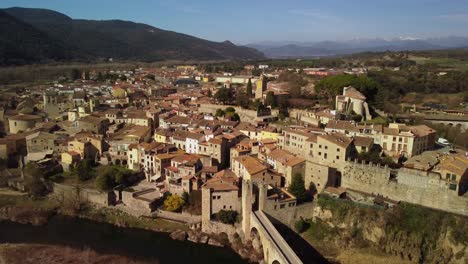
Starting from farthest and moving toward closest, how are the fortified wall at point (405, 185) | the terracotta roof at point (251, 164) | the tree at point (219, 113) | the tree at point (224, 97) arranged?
the tree at point (224, 97), the tree at point (219, 113), the terracotta roof at point (251, 164), the fortified wall at point (405, 185)

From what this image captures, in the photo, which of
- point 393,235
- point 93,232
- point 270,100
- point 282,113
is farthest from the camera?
point 270,100

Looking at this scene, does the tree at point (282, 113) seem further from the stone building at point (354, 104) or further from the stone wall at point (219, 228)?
the stone wall at point (219, 228)

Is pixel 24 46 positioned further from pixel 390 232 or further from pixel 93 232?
pixel 390 232

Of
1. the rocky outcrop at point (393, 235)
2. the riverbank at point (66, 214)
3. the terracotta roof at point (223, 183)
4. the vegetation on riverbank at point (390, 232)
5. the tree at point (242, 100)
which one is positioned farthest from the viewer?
the tree at point (242, 100)

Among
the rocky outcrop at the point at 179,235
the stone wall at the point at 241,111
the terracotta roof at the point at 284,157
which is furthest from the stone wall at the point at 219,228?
the stone wall at the point at 241,111

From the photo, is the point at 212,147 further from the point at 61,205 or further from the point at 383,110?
the point at 383,110

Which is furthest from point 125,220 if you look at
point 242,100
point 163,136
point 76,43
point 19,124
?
point 76,43

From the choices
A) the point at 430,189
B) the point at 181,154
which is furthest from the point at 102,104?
the point at 430,189
